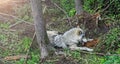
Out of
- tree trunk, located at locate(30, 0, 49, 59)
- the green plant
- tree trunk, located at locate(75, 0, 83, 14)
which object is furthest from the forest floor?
tree trunk, located at locate(75, 0, 83, 14)

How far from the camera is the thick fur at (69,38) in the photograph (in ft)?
25.3

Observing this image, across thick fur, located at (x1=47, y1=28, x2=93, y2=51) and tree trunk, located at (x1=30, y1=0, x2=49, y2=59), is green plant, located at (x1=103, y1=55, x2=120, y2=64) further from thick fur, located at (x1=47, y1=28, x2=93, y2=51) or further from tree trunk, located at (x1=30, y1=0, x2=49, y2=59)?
tree trunk, located at (x1=30, y1=0, x2=49, y2=59)

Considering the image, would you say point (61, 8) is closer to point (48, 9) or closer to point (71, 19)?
point (48, 9)

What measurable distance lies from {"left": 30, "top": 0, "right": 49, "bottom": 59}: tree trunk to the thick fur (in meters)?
0.61

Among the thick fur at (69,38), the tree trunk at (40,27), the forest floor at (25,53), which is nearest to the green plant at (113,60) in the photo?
the forest floor at (25,53)

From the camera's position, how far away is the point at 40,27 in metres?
7.02

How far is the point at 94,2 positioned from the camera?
32.1 ft

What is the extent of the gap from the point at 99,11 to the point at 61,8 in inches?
57.5

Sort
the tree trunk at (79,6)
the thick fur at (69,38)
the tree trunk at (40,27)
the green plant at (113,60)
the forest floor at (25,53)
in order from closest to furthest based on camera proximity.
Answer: the green plant at (113,60)
the tree trunk at (40,27)
the forest floor at (25,53)
the thick fur at (69,38)
the tree trunk at (79,6)

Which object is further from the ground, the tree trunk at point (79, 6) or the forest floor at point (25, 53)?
the tree trunk at point (79, 6)

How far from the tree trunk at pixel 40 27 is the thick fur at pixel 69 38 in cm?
61

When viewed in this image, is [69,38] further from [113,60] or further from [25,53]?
[113,60]

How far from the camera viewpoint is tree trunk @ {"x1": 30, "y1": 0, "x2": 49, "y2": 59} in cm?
684

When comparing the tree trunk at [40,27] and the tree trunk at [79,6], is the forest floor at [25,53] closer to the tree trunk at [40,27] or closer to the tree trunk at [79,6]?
the tree trunk at [40,27]
